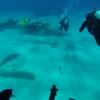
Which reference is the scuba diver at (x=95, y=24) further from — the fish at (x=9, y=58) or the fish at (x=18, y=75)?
the fish at (x=9, y=58)

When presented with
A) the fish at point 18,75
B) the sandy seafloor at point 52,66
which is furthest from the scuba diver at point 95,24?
the fish at point 18,75

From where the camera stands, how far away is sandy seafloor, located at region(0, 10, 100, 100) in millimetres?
8961

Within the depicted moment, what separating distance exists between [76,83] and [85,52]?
3.97m

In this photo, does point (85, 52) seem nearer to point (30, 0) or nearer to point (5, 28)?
point (5, 28)

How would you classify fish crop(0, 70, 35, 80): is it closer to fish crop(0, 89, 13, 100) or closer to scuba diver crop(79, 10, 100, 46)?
scuba diver crop(79, 10, 100, 46)

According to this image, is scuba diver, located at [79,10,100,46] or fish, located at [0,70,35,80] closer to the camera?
scuba diver, located at [79,10,100,46]

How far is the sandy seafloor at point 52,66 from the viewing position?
8.96 metres

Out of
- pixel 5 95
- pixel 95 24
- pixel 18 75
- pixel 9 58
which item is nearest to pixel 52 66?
pixel 18 75

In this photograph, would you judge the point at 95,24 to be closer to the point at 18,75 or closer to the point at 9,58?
the point at 18,75

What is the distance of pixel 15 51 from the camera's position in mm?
13430

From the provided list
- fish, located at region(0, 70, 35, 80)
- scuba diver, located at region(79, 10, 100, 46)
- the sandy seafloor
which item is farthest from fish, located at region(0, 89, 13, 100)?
fish, located at region(0, 70, 35, 80)

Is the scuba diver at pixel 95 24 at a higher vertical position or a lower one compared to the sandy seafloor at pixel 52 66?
lower

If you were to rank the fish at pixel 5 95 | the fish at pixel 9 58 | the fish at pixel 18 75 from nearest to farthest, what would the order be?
the fish at pixel 5 95 → the fish at pixel 18 75 → the fish at pixel 9 58

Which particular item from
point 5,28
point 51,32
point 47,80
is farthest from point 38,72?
point 5,28
